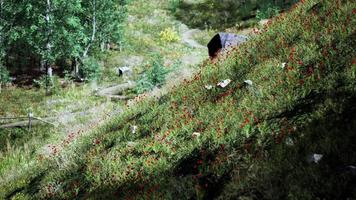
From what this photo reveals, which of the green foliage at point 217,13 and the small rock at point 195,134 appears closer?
the small rock at point 195,134

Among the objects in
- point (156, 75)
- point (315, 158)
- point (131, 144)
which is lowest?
point (156, 75)

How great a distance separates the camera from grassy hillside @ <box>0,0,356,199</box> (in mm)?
5336

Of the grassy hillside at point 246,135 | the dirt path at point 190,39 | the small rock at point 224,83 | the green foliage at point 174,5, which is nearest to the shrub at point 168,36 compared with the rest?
the dirt path at point 190,39

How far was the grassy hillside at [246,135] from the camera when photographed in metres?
5.34

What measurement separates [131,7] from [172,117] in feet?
191

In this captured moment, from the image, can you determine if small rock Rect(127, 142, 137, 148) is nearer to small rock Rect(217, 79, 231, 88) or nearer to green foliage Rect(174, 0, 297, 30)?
small rock Rect(217, 79, 231, 88)

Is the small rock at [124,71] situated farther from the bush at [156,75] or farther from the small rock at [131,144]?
the small rock at [131,144]

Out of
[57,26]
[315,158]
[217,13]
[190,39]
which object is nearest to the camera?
[315,158]

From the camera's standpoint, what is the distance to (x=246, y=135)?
6.68 metres

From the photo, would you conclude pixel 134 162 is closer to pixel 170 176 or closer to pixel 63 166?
pixel 170 176

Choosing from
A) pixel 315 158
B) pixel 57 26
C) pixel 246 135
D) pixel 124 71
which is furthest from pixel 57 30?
pixel 315 158

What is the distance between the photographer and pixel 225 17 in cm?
5791

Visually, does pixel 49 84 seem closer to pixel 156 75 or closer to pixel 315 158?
pixel 156 75

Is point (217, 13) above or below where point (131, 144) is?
below
